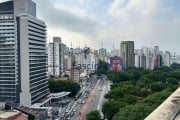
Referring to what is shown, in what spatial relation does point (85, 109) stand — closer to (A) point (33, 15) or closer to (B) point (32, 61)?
(B) point (32, 61)

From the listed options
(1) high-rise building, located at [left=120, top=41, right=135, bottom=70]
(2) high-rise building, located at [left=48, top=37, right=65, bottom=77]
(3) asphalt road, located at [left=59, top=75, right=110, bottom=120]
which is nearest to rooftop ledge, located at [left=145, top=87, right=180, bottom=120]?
(3) asphalt road, located at [left=59, top=75, right=110, bottom=120]

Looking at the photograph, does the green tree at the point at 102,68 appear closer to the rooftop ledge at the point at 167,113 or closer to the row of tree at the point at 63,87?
the row of tree at the point at 63,87

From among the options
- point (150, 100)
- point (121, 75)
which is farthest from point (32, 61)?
point (121, 75)

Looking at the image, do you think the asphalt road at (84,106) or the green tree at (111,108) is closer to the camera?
the green tree at (111,108)

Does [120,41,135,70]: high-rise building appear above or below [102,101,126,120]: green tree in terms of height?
above

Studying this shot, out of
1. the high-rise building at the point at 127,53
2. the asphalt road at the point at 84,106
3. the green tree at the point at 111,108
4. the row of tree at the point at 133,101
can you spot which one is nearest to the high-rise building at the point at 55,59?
the row of tree at the point at 133,101

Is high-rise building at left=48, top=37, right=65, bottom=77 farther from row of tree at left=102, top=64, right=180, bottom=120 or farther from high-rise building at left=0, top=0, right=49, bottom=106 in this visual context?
high-rise building at left=0, top=0, right=49, bottom=106
